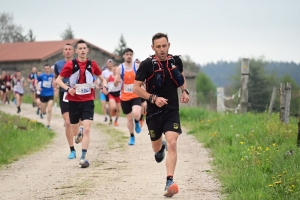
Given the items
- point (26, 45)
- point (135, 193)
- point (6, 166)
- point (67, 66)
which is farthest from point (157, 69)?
point (26, 45)

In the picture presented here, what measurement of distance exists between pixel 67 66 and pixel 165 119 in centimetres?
339

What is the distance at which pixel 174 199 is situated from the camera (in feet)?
23.9

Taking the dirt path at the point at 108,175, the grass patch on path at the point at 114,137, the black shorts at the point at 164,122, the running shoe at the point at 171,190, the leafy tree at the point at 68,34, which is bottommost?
the grass patch on path at the point at 114,137

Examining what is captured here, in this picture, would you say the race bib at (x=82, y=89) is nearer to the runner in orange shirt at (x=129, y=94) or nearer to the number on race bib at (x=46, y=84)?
the runner in orange shirt at (x=129, y=94)

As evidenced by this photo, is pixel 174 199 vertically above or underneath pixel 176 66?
underneath

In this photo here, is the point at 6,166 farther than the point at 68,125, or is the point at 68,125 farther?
the point at 68,125

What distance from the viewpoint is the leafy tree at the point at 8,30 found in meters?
89.8

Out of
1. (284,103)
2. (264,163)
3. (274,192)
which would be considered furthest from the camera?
(284,103)

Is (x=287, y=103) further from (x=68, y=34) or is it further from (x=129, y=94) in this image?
(x=68, y=34)

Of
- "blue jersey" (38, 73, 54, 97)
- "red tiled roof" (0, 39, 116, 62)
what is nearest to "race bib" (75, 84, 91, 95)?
"blue jersey" (38, 73, 54, 97)

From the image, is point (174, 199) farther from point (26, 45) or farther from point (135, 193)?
point (26, 45)

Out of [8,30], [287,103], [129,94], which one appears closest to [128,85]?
[129,94]

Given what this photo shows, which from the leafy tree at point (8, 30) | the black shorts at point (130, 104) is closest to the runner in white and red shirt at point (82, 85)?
the black shorts at point (130, 104)

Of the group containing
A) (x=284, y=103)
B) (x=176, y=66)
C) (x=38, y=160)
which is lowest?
(x=38, y=160)
